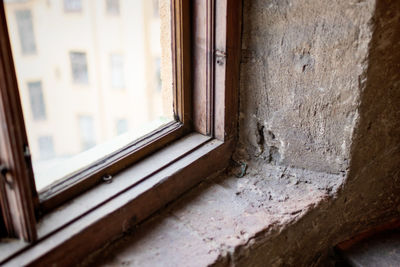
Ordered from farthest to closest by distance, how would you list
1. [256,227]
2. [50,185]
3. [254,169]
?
[254,169] → [256,227] → [50,185]

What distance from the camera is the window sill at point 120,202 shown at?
0.85m

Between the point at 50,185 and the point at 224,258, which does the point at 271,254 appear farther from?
the point at 50,185

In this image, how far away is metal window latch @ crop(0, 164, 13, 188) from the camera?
787 millimetres

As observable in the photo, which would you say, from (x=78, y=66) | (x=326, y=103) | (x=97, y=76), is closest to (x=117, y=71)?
(x=97, y=76)

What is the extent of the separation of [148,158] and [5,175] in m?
0.41

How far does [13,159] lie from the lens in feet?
2.54

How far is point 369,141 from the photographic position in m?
1.16

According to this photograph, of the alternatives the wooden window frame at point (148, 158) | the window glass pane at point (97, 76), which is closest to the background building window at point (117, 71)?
the window glass pane at point (97, 76)

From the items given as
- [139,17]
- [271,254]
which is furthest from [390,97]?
[139,17]

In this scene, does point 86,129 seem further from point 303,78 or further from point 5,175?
point 5,175

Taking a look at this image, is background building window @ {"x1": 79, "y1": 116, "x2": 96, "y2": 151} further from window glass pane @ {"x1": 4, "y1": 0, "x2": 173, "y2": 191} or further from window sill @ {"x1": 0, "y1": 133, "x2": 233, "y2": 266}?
window sill @ {"x1": 0, "y1": 133, "x2": 233, "y2": 266}

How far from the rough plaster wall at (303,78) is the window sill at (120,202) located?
0.14m

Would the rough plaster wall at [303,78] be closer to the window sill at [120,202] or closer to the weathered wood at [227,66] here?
the weathered wood at [227,66]

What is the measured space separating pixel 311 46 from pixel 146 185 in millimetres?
537
